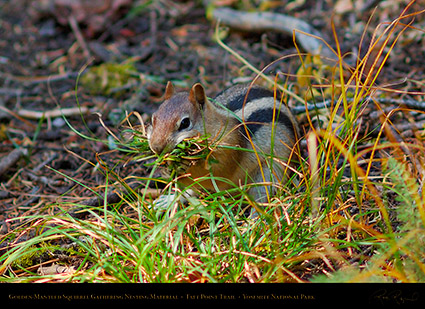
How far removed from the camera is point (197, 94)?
11.1ft

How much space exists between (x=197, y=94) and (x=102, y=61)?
3.25m

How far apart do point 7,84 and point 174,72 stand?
87.5 inches

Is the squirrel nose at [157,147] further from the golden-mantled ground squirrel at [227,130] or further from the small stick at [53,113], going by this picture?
the small stick at [53,113]

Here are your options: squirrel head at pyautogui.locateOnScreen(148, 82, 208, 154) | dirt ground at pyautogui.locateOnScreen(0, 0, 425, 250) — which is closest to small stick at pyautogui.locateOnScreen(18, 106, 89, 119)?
dirt ground at pyautogui.locateOnScreen(0, 0, 425, 250)

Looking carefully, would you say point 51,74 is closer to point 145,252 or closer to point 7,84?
point 7,84

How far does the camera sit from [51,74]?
620 cm

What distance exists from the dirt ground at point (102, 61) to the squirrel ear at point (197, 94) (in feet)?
3.34

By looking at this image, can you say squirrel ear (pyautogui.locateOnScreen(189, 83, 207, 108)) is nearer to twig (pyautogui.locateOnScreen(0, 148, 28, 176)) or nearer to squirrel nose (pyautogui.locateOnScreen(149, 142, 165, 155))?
squirrel nose (pyautogui.locateOnScreen(149, 142, 165, 155))

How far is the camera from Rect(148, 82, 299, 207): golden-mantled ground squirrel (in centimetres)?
316
